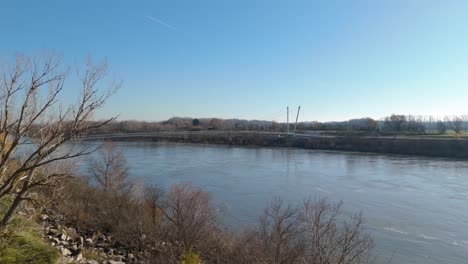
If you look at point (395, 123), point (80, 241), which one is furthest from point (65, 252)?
point (395, 123)

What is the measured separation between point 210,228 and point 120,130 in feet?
149

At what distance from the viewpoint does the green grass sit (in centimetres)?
519

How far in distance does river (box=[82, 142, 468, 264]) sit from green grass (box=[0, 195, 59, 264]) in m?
7.27

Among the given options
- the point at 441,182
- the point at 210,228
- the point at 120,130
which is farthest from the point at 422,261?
the point at 120,130

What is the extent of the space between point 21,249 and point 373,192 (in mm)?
16273

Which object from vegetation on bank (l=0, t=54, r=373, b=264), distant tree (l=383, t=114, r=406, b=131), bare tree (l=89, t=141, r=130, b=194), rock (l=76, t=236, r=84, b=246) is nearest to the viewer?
vegetation on bank (l=0, t=54, r=373, b=264)

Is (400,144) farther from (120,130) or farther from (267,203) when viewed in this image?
(120,130)

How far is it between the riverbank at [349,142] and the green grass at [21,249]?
3774cm

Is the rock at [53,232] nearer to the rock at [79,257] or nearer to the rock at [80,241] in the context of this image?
the rock at [80,241]

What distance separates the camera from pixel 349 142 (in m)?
45.5

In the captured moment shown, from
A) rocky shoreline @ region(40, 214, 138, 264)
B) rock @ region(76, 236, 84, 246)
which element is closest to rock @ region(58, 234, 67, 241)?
rocky shoreline @ region(40, 214, 138, 264)

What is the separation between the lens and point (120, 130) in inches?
2135

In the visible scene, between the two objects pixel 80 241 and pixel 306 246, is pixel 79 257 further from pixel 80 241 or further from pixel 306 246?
pixel 306 246

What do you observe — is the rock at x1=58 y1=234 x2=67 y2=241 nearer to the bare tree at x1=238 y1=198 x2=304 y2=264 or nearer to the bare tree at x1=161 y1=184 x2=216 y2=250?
the bare tree at x1=161 y1=184 x2=216 y2=250
